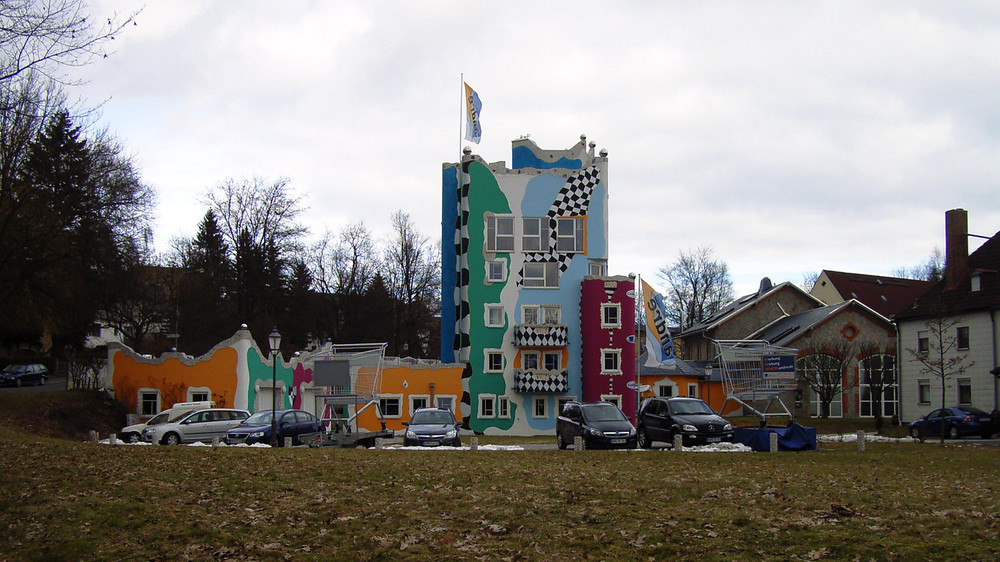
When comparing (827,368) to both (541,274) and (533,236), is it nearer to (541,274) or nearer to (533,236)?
(541,274)

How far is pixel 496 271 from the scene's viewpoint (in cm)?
4975

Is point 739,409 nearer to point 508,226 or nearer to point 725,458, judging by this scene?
point 508,226

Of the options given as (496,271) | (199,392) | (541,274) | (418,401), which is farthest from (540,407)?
(199,392)

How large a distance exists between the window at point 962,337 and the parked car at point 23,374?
53.7 metres

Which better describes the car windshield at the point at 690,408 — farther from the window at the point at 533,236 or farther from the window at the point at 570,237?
the window at the point at 533,236

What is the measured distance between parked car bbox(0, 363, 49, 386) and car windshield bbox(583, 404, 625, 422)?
41572 mm

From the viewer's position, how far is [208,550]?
10.8 meters

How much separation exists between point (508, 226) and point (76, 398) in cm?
2398

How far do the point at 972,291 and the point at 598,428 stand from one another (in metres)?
26.3

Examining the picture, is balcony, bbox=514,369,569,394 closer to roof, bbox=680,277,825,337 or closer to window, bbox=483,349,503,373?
window, bbox=483,349,503,373

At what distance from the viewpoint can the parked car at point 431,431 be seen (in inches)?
1112

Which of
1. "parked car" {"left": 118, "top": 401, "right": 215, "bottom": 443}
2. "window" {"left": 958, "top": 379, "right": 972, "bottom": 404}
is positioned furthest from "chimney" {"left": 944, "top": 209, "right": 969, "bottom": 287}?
"parked car" {"left": 118, "top": 401, "right": 215, "bottom": 443}

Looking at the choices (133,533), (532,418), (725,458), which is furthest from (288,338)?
(133,533)

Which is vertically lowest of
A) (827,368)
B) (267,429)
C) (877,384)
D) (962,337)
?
(267,429)
